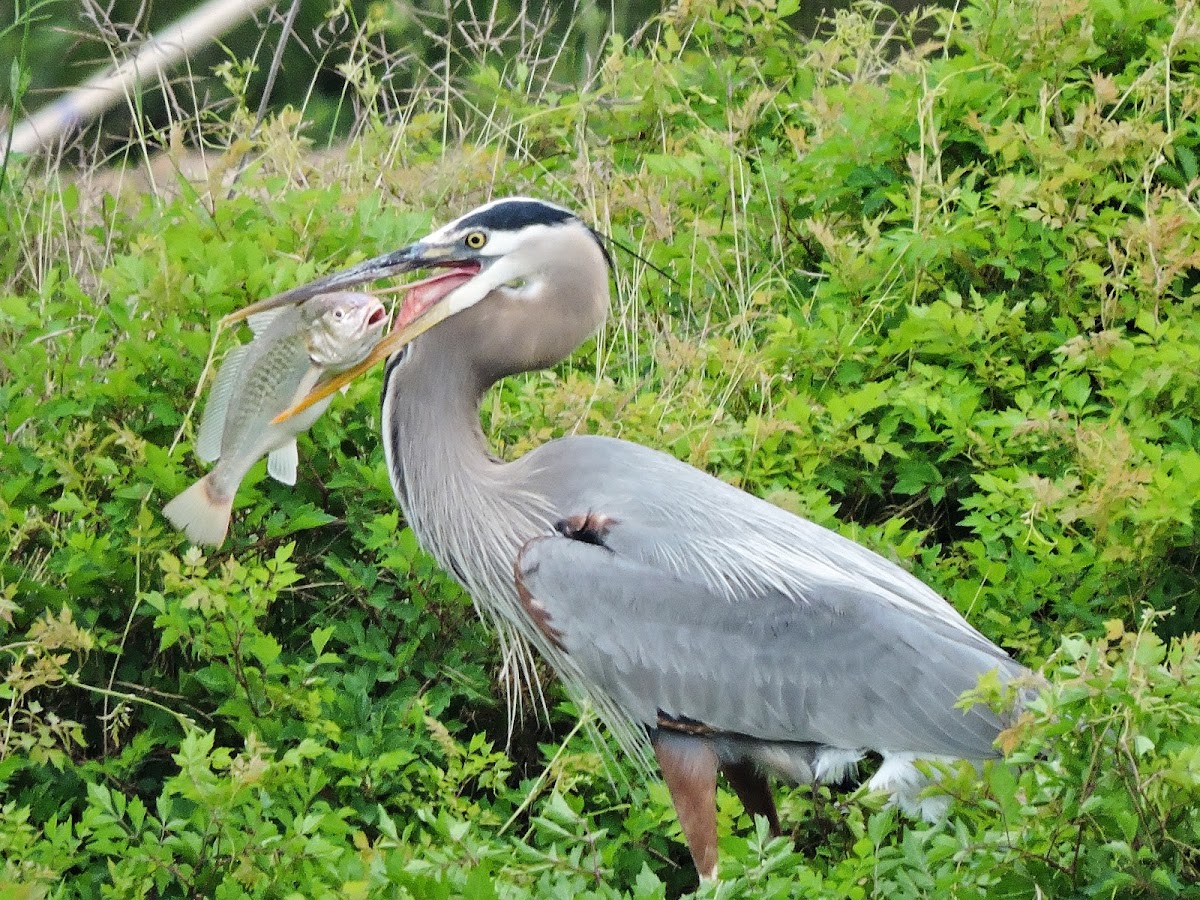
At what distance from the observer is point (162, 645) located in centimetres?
359

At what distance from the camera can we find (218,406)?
11.7 feet

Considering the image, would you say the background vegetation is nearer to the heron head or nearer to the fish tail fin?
the fish tail fin

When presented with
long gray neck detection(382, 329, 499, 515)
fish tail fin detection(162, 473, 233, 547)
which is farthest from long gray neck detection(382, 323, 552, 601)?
fish tail fin detection(162, 473, 233, 547)

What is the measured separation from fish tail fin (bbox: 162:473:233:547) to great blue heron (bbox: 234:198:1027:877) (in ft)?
1.06

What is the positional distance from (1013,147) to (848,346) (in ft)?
2.47

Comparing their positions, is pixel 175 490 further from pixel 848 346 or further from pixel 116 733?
pixel 848 346

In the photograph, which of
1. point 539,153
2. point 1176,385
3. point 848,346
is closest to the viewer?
point 1176,385

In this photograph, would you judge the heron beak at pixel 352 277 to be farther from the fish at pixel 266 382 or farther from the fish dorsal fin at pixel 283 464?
the fish dorsal fin at pixel 283 464

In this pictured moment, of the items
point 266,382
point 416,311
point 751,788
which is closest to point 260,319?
point 266,382

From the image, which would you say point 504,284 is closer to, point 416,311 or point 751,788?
point 416,311

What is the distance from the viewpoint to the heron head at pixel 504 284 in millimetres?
3625

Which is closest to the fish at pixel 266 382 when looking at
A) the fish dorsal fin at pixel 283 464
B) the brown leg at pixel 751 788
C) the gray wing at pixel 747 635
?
the fish dorsal fin at pixel 283 464

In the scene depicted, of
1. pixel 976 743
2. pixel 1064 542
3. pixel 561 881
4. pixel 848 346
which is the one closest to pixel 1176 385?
pixel 1064 542

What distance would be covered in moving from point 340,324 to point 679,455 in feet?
3.42
